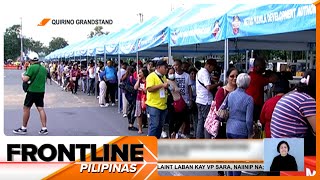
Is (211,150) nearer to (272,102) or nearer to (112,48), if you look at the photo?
(272,102)

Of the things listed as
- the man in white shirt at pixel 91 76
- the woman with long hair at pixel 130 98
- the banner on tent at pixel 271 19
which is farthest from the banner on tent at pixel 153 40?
the man in white shirt at pixel 91 76

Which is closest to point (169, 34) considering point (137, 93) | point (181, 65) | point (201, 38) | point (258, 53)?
point (181, 65)

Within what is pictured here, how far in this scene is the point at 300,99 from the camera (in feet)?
11.0

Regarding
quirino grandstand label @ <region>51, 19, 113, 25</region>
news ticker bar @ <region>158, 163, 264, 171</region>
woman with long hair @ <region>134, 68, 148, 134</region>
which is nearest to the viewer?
quirino grandstand label @ <region>51, 19, 113, 25</region>

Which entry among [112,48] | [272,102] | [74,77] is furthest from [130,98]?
[272,102]

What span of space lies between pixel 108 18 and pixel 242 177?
1583mm

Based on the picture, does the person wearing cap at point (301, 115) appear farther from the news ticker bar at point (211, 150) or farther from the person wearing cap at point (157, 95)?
the person wearing cap at point (157, 95)

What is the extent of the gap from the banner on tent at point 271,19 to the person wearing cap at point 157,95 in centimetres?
125

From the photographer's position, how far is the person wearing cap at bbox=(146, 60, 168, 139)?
567cm

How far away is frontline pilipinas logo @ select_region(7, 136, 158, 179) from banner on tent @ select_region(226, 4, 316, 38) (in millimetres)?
1499

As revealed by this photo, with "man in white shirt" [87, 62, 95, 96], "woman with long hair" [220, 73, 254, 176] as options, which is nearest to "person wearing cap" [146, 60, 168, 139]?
"woman with long hair" [220, 73, 254, 176]

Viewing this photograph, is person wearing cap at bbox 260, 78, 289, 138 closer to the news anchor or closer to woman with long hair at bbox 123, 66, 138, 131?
the news anchor

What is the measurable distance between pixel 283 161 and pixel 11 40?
7.36ft

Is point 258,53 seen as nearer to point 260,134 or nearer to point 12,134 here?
point 260,134
